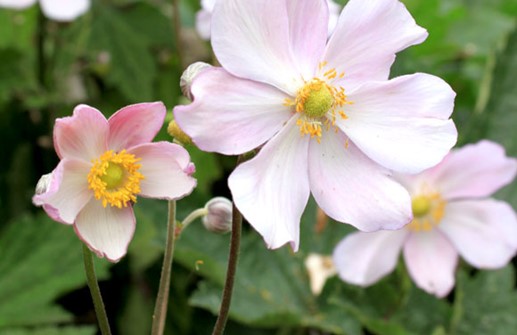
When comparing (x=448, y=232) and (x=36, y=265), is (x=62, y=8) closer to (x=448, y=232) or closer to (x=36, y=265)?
(x=36, y=265)

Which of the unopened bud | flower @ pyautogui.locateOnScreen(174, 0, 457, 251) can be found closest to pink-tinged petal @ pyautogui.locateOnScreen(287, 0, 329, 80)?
flower @ pyautogui.locateOnScreen(174, 0, 457, 251)

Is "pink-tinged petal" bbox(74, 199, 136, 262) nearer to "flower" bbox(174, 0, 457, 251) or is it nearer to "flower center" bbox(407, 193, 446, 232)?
"flower" bbox(174, 0, 457, 251)

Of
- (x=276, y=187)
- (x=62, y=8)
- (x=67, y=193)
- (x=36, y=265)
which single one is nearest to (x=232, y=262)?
(x=276, y=187)

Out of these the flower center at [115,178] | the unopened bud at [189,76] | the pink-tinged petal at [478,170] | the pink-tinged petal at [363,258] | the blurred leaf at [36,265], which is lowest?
the blurred leaf at [36,265]

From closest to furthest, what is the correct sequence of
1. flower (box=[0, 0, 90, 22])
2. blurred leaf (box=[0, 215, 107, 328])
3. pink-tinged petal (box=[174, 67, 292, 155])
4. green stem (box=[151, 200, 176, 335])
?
1. pink-tinged petal (box=[174, 67, 292, 155])
2. green stem (box=[151, 200, 176, 335])
3. blurred leaf (box=[0, 215, 107, 328])
4. flower (box=[0, 0, 90, 22])

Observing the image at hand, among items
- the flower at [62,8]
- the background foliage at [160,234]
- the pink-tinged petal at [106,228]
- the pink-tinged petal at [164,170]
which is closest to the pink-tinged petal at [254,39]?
the pink-tinged petal at [164,170]

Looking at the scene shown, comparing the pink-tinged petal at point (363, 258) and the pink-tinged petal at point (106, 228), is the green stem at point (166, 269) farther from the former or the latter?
the pink-tinged petal at point (363, 258)

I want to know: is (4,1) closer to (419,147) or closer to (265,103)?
(265,103)
